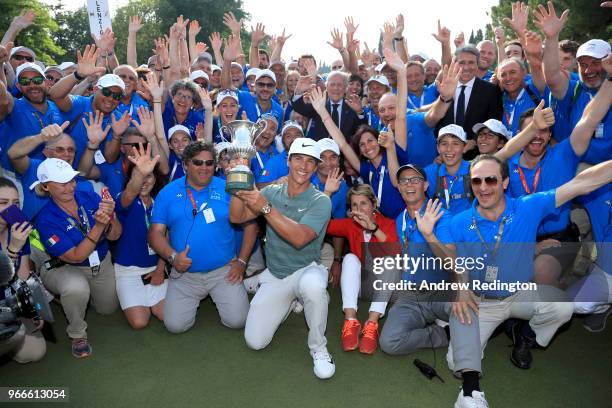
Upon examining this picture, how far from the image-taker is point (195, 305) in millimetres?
5094

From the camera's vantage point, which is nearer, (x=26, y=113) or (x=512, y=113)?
(x=26, y=113)

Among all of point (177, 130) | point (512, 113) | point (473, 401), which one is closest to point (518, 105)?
point (512, 113)

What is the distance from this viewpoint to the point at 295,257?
4820mm

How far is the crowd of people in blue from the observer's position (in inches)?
161

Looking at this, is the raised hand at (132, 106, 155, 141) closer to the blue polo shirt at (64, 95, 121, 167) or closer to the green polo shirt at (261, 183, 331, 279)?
the blue polo shirt at (64, 95, 121, 167)

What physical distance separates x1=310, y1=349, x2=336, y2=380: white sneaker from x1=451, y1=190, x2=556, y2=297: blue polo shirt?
1521mm

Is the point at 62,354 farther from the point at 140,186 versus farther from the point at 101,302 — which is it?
the point at 140,186

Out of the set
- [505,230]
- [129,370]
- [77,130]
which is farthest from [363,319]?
[77,130]

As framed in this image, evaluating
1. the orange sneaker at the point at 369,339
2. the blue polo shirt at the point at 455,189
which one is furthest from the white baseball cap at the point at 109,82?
the orange sneaker at the point at 369,339

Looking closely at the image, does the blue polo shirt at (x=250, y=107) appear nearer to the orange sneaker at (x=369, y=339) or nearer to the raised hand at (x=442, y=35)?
the raised hand at (x=442, y=35)

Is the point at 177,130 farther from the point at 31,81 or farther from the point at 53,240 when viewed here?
the point at 53,240

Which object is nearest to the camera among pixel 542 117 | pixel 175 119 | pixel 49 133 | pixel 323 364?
pixel 323 364

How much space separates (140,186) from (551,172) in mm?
4332

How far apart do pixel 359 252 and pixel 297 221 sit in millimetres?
1015
